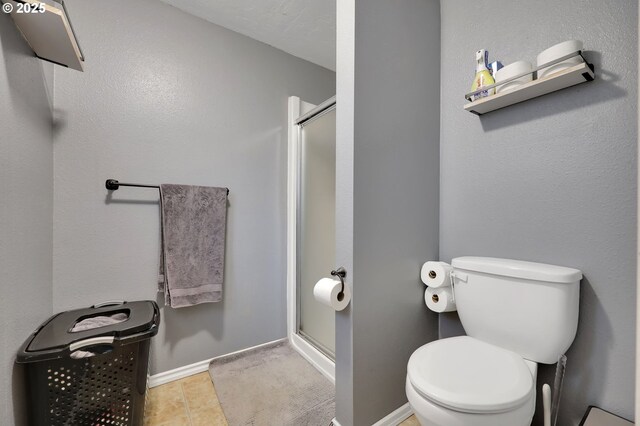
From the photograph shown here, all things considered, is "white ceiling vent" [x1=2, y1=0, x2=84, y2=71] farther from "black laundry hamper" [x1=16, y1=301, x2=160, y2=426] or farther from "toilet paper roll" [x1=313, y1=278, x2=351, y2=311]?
"toilet paper roll" [x1=313, y1=278, x2=351, y2=311]

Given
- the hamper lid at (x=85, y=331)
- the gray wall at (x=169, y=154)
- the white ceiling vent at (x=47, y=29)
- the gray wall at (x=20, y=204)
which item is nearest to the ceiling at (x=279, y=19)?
the gray wall at (x=169, y=154)

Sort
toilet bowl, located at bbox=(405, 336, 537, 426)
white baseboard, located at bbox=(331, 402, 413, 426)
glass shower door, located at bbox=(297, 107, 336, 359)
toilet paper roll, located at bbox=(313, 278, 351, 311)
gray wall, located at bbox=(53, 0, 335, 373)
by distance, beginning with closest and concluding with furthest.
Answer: toilet bowl, located at bbox=(405, 336, 537, 426) < toilet paper roll, located at bbox=(313, 278, 351, 311) < white baseboard, located at bbox=(331, 402, 413, 426) < gray wall, located at bbox=(53, 0, 335, 373) < glass shower door, located at bbox=(297, 107, 336, 359)

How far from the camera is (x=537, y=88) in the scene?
1073 mm

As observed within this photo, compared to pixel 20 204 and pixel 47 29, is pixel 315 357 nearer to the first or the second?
pixel 20 204

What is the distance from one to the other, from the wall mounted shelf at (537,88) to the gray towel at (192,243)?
1.55 metres

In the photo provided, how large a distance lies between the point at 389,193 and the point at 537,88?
2.40ft

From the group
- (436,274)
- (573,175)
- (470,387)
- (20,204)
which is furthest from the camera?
(436,274)

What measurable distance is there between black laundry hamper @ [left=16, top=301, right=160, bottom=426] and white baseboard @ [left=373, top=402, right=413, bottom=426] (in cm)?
108

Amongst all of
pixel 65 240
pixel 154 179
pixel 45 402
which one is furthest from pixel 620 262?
pixel 65 240

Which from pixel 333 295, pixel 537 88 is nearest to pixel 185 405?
pixel 333 295

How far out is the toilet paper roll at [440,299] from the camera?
4.28ft

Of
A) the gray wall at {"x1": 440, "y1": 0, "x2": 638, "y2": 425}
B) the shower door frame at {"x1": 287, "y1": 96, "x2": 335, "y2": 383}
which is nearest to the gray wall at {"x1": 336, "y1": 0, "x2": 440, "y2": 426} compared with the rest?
the gray wall at {"x1": 440, "y1": 0, "x2": 638, "y2": 425}

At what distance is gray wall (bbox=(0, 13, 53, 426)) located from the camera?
2.71 ft

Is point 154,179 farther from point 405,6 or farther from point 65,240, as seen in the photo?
point 405,6
